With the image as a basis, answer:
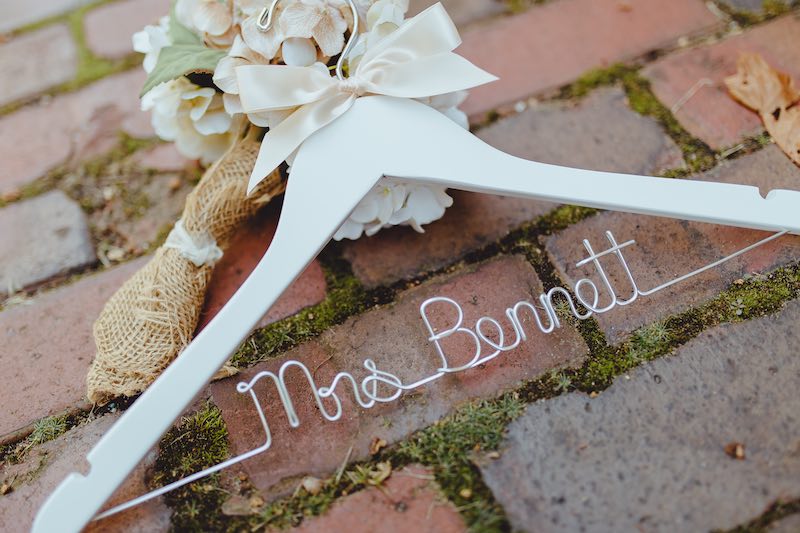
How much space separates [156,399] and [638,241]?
2.11 feet

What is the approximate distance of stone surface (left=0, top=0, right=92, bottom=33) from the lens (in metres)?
1.43

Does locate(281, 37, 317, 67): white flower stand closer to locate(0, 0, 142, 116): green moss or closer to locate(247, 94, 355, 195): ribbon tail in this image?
locate(247, 94, 355, 195): ribbon tail

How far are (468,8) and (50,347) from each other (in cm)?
93

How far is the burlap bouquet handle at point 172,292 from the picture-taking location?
2.84 ft

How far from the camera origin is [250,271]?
39.7 inches

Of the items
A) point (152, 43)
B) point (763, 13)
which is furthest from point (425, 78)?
point (763, 13)

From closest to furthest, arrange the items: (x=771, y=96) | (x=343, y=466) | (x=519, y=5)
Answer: (x=343, y=466)
(x=771, y=96)
(x=519, y=5)

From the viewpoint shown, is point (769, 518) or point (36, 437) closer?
point (769, 518)

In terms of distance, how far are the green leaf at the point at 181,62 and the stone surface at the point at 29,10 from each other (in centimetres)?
67

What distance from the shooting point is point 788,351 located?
32.3 inches

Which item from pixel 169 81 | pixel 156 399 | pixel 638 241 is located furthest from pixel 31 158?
pixel 638 241

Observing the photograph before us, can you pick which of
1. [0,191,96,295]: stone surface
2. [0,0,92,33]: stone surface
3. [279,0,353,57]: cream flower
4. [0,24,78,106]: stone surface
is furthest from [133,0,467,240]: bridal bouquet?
[0,0,92,33]: stone surface

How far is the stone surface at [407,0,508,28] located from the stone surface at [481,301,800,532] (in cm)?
75

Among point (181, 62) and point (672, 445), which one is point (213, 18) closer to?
point (181, 62)
